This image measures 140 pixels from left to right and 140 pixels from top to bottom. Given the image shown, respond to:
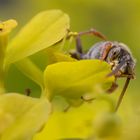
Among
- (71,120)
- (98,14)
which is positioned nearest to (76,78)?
(71,120)

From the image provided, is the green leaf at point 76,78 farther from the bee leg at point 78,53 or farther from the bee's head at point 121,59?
the bee leg at point 78,53

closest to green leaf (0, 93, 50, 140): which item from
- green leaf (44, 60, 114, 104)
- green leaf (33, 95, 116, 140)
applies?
green leaf (44, 60, 114, 104)

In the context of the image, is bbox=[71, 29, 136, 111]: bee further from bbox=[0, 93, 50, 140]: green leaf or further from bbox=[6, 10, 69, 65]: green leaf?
bbox=[0, 93, 50, 140]: green leaf

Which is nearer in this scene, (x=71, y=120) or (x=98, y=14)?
(x=71, y=120)

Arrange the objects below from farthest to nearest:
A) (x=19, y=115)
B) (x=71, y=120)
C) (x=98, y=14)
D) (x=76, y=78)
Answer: (x=98, y=14), (x=71, y=120), (x=76, y=78), (x=19, y=115)

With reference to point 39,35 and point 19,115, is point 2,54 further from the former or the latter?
point 19,115

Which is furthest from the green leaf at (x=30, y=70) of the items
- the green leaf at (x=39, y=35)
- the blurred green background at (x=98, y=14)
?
the blurred green background at (x=98, y=14)

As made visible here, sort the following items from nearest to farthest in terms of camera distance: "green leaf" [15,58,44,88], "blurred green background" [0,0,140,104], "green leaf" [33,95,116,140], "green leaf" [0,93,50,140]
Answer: "green leaf" [0,93,50,140] < "green leaf" [15,58,44,88] < "green leaf" [33,95,116,140] < "blurred green background" [0,0,140,104]
